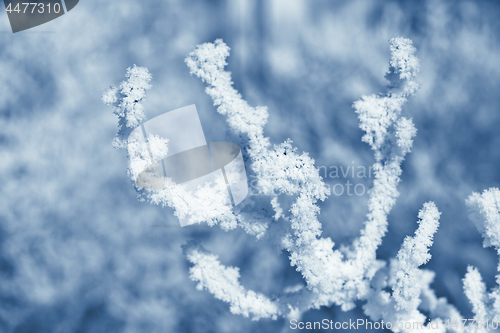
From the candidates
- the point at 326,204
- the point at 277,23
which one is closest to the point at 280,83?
the point at 277,23

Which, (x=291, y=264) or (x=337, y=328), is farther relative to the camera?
(x=337, y=328)

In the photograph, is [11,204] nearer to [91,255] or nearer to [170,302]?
[91,255]

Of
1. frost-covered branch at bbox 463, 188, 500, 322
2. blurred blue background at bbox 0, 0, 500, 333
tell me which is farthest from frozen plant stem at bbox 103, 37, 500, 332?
blurred blue background at bbox 0, 0, 500, 333

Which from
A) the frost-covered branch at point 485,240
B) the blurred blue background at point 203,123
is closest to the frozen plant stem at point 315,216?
the frost-covered branch at point 485,240

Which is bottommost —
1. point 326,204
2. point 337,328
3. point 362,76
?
point 337,328

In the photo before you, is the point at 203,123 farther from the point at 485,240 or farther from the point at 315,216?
the point at 485,240

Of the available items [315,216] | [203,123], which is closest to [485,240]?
[315,216]

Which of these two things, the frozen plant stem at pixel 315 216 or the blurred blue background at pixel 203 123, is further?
the blurred blue background at pixel 203 123

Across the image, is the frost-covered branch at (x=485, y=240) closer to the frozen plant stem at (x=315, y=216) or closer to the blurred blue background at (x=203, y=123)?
the frozen plant stem at (x=315, y=216)

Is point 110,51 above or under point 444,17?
above
